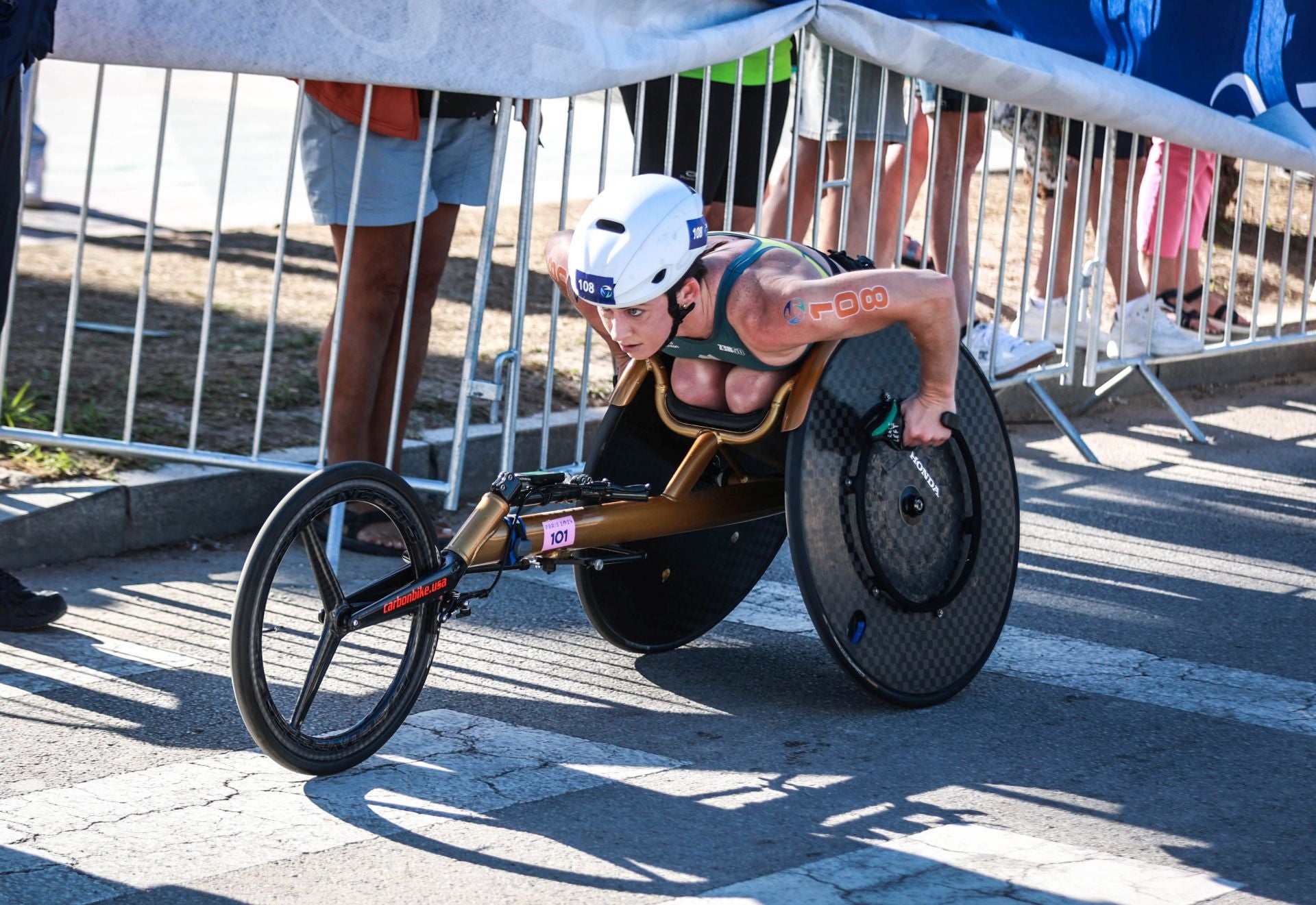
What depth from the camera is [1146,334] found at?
7.62 m

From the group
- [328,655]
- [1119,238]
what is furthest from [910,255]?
[328,655]

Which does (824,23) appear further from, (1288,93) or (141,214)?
(141,214)

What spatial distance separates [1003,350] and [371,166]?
9.65ft

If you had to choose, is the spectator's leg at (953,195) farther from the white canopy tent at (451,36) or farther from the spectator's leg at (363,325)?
the spectator's leg at (363,325)

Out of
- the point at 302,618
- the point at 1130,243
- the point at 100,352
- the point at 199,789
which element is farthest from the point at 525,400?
the point at 199,789

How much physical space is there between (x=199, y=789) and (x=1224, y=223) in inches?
320

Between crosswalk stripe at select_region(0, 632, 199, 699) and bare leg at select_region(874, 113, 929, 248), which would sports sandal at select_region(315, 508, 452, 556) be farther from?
bare leg at select_region(874, 113, 929, 248)

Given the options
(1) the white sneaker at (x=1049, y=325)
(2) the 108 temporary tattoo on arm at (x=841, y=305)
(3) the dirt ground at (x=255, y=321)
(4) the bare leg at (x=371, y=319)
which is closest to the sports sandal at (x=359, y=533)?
(4) the bare leg at (x=371, y=319)

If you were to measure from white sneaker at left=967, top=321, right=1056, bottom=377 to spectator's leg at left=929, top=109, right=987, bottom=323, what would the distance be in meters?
0.20

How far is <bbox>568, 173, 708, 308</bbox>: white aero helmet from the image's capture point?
3758mm

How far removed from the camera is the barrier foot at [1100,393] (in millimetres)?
7727

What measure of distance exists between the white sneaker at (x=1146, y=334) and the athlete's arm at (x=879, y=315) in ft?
12.4

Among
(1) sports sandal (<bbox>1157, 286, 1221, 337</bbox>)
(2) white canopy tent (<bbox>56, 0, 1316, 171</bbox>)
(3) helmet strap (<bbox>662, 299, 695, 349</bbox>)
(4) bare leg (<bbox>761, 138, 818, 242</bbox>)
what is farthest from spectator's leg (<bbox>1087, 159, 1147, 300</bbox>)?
(3) helmet strap (<bbox>662, 299, 695, 349</bbox>)

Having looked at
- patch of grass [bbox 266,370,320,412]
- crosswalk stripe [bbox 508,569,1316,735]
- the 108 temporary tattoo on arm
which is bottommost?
crosswalk stripe [bbox 508,569,1316,735]
